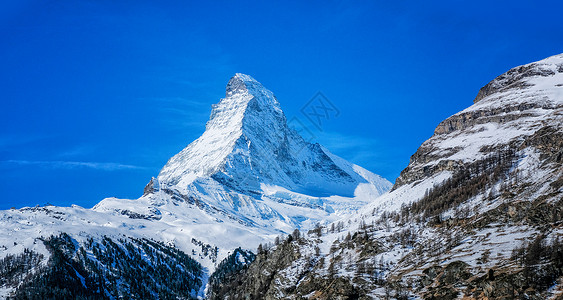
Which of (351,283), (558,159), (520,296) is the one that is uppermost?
(558,159)

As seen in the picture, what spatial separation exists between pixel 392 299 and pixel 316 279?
36265 millimetres

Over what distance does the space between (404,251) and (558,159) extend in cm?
6201

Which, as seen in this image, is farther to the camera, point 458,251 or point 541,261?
point 458,251

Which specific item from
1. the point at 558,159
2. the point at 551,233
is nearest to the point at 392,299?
the point at 551,233

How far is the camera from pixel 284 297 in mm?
150250

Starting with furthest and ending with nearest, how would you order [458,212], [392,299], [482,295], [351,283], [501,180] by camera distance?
1. [501,180]
2. [458,212]
3. [351,283]
4. [392,299]
5. [482,295]

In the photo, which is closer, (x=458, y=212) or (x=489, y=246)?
(x=489, y=246)

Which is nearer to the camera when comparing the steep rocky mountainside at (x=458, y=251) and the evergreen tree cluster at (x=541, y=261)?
the evergreen tree cluster at (x=541, y=261)

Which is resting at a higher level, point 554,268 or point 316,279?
point 316,279

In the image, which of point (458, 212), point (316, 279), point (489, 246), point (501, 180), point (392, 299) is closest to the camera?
point (392, 299)

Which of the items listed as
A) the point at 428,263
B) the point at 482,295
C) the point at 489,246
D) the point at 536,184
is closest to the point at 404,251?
the point at 428,263

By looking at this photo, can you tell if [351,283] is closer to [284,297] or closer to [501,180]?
[284,297]

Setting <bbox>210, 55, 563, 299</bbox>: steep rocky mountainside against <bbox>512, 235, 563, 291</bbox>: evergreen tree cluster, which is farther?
<bbox>210, 55, 563, 299</bbox>: steep rocky mountainside

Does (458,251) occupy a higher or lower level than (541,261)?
higher
